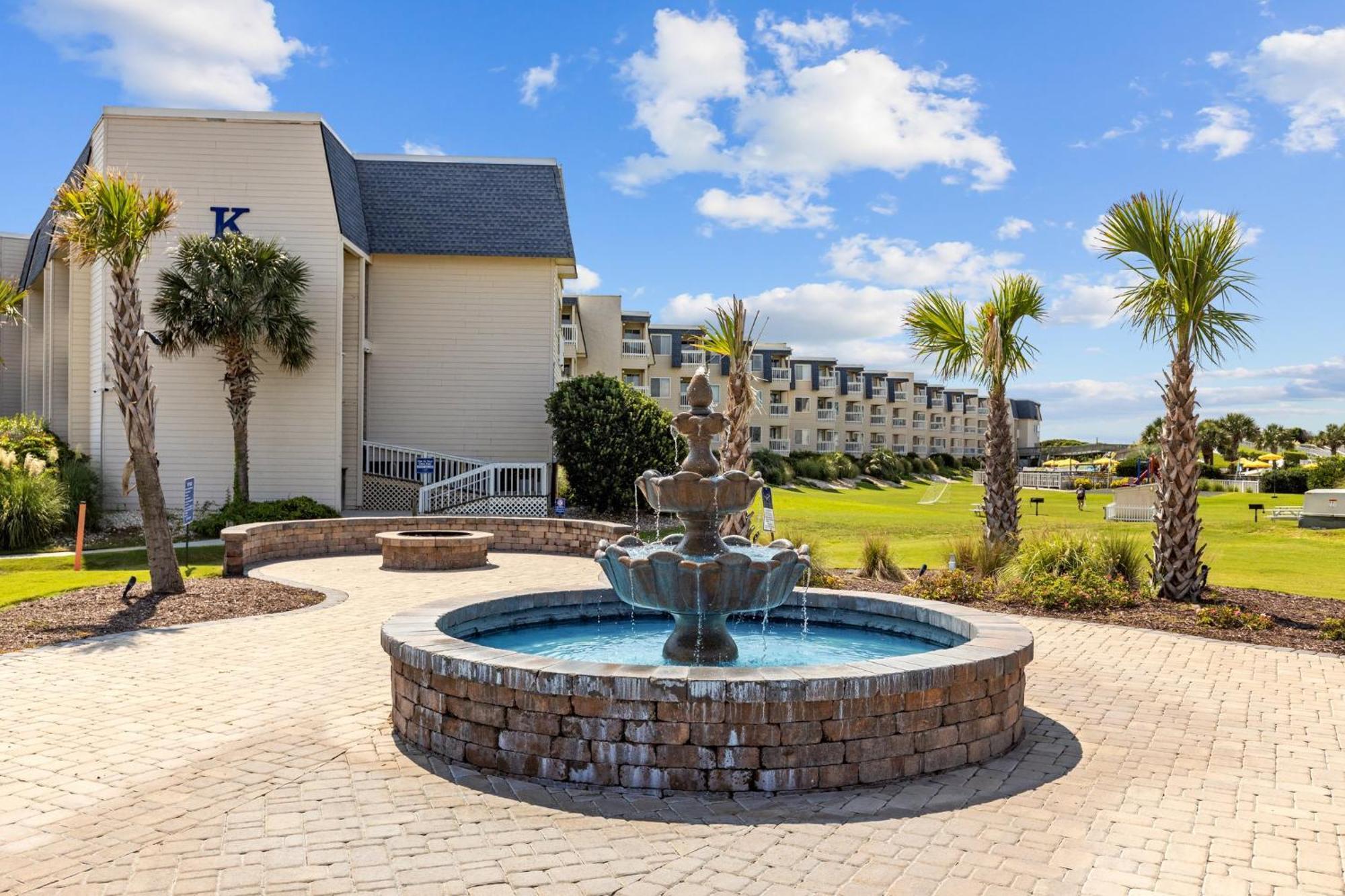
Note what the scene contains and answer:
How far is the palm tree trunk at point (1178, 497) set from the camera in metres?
12.6

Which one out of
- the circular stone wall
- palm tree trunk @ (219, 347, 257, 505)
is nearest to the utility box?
the circular stone wall

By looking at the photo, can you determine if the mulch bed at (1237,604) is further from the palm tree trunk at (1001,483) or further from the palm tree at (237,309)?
the palm tree at (237,309)

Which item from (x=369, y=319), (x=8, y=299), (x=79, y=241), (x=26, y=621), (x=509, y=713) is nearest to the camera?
(x=509, y=713)

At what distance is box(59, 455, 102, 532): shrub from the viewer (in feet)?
67.9

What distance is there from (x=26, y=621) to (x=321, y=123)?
53.3ft

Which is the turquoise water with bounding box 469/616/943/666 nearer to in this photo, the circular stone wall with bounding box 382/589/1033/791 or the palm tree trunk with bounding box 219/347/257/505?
the circular stone wall with bounding box 382/589/1033/791

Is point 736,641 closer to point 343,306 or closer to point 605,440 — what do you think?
point 605,440

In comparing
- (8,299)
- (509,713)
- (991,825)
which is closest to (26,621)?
(509,713)

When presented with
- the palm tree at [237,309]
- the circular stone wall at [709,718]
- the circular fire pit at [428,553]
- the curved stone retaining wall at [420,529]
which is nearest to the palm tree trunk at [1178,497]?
the circular stone wall at [709,718]

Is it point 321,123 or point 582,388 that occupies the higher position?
point 321,123

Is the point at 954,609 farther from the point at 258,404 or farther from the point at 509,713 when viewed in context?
the point at 258,404

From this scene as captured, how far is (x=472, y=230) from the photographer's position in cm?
2652

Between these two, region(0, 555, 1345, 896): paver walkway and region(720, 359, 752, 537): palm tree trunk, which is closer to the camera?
region(0, 555, 1345, 896): paver walkway

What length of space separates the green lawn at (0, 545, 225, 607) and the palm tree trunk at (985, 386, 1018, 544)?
12950 mm
